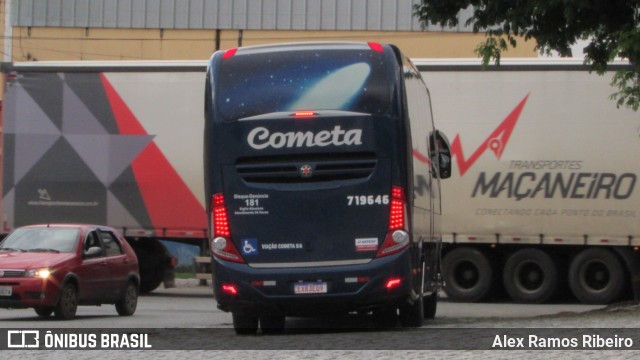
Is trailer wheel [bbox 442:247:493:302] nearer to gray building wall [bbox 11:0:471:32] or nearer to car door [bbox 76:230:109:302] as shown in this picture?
car door [bbox 76:230:109:302]

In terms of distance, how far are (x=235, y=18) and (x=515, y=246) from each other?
2061 cm

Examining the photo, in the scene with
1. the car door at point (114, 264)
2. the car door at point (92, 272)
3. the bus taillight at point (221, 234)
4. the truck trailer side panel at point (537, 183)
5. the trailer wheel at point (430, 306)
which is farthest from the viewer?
the truck trailer side panel at point (537, 183)

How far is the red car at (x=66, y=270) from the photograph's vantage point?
19484mm

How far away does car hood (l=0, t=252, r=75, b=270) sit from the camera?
19703mm

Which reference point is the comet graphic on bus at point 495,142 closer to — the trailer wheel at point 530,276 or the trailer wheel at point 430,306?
the trailer wheel at point 530,276

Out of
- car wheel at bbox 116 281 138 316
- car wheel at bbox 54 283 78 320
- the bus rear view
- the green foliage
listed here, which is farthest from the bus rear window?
car wheel at bbox 116 281 138 316

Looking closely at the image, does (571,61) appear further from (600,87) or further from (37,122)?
(37,122)

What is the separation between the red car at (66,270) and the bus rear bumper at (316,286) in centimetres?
570

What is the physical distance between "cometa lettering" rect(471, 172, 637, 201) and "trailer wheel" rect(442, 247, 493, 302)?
1.19 meters

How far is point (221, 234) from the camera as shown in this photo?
14680 millimetres

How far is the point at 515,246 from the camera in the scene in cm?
2589

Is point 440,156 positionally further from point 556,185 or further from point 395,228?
point 556,185

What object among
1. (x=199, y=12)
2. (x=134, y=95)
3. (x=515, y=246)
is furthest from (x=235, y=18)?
(x=515, y=246)

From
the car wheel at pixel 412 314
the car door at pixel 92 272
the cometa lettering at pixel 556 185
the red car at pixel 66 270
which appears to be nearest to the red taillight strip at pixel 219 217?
the car wheel at pixel 412 314
